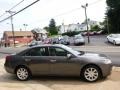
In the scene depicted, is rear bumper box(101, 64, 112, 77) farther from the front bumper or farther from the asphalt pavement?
the asphalt pavement

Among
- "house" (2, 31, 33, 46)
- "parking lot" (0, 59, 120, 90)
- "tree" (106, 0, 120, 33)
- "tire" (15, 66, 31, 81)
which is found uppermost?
"tree" (106, 0, 120, 33)

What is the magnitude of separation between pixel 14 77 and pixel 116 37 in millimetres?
28158

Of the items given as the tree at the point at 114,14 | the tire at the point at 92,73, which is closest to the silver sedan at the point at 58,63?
the tire at the point at 92,73

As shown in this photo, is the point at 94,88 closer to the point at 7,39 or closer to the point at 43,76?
the point at 43,76

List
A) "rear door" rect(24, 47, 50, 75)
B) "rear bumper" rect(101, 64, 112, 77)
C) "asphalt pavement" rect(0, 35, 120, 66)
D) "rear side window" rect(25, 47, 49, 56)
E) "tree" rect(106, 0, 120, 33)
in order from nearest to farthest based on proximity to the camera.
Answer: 1. "rear bumper" rect(101, 64, 112, 77)
2. "rear door" rect(24, 47, 50, 75)
3. "rear side window" rect(25, 47, 49, 56)
4. "asphalt pavement" rect(0, 35, 120, 66)
5. "tree" rect(106, 0, 120, 33)

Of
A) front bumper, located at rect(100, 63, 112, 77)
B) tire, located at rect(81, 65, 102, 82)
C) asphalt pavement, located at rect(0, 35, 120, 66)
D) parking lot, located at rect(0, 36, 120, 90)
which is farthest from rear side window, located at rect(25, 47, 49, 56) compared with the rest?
asphalt pavement, located at rect(0, 35, 120, 66)

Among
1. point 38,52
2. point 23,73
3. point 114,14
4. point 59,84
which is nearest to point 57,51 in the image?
point 38,52

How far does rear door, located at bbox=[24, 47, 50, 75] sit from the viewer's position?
11.0 meters

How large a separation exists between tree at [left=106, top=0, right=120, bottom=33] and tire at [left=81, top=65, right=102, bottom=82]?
58.8m

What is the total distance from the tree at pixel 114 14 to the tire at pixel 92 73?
5880cm

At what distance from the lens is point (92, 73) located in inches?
406

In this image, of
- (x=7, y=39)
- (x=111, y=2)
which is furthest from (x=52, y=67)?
(x=7, y=39)

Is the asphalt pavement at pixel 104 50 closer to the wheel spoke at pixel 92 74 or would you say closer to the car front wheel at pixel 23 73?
the wheel spoke at pixel 92 74

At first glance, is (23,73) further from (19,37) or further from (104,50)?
(19,37)
